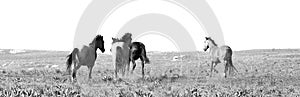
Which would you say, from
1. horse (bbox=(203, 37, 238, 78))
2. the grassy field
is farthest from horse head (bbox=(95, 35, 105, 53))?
horse (bbox=(203, 37, 238, 78))

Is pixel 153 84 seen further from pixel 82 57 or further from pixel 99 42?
pixel 99 42

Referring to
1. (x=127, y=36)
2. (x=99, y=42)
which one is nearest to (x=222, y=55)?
(x=127, y=36)

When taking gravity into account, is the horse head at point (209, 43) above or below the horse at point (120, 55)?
above

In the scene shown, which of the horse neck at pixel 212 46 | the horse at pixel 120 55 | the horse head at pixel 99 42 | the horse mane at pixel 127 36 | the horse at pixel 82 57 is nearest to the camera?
the horse at pixel 82 57

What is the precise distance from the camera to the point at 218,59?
25.4 m

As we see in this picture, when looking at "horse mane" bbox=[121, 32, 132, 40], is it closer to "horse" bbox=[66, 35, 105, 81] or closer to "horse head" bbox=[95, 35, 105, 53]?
"horse head" bbox=[95, 35, 105, 53]

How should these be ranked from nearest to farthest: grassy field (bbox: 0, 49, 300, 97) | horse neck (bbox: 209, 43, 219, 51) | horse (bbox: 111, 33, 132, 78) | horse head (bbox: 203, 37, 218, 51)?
grassy field (bbox: 0, 49, 300, 97) → horse (bbox: 111, 33, 132, 78) → horse neck (bbox: 209, 43, 219, 51) → horse head (bbox: 203, 37, 218, 51)

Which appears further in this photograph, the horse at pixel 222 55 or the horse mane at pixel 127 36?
the horse at pixel 222 55

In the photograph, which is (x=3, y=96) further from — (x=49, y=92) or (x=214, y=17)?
(x=214, y=17)

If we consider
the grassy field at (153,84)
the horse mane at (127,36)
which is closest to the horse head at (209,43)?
the grassy field at (153,84)

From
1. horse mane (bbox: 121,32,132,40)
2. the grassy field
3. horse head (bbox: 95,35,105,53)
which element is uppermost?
horse mane (bbox: 121,32,132,40)

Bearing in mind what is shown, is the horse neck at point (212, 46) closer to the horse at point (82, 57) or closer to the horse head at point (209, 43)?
the horse head at point (209, 43)

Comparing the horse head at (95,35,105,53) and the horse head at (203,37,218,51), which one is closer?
the horse head at (95,35,105,53)

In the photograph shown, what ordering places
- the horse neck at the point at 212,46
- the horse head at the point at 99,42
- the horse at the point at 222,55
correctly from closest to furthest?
the horse head at the point at 99,42 < the horse at the point at 222,55 < the horse neck at the point at 212,46
